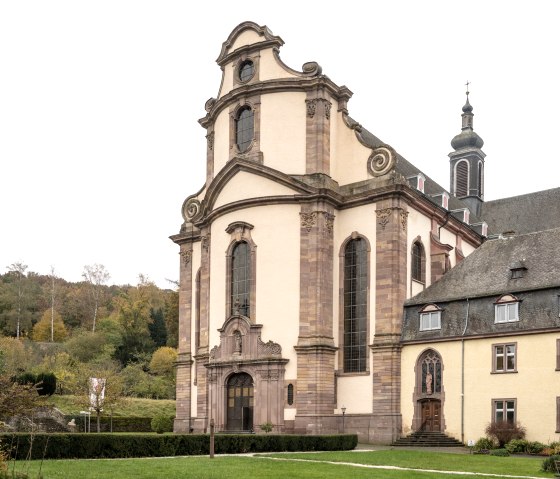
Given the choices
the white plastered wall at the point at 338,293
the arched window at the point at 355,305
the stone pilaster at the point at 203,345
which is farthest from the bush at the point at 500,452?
the stone pilaster at the point at 203,345

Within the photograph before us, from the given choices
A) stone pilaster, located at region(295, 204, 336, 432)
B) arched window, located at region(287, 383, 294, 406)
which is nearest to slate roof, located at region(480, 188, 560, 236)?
stone pilaster, located at region(295, 204, 336, 432)

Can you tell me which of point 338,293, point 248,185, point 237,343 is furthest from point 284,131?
point 237,343

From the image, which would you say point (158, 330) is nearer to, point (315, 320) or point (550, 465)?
point (315, 320)

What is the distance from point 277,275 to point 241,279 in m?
3.00

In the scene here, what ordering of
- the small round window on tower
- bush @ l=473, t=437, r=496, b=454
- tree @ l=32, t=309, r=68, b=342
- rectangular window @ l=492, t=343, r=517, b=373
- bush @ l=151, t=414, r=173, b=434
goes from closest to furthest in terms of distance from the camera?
bush @ l=473, t=437, r=496, b=454 → rectangular window @ l=492, t=343, r=517, b=373 → the small round window on tower → bush @ l=151, t=414, r=173, b=434 → tree @ l=32, t=309, r=68, b=342

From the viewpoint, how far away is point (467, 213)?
5644 centimetres

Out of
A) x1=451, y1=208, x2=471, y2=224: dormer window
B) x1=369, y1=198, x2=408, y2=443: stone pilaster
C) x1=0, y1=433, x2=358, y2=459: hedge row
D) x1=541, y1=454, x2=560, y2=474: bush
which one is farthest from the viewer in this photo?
x1=451, y1=208, x2=471, y2=224: dormer window

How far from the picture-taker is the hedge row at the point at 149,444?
2686 centimetres

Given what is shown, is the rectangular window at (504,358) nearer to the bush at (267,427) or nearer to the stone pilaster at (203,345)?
the bush at (267,427)

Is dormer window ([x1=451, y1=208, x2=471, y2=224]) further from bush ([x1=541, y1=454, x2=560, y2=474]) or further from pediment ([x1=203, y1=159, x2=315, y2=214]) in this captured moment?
bush ([x1=541, y1=454, x2=560, y2=474])

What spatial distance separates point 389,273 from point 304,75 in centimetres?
1287

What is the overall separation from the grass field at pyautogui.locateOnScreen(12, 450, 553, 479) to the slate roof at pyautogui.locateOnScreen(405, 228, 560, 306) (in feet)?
38.4

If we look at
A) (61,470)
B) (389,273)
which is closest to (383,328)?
(389,273)

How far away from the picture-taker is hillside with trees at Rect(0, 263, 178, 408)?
74.4 metres
